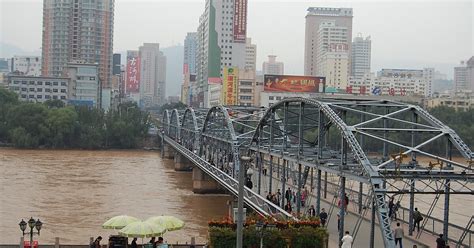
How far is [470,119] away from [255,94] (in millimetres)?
44883

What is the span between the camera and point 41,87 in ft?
479

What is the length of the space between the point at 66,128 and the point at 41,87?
4795cm

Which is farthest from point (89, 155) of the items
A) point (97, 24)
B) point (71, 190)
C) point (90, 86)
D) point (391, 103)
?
point (97, 24)

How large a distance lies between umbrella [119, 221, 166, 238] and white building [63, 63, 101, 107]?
12615 cm

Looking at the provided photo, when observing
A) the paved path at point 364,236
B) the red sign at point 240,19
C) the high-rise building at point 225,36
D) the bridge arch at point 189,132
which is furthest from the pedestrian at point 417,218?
the red sign at point 240,19

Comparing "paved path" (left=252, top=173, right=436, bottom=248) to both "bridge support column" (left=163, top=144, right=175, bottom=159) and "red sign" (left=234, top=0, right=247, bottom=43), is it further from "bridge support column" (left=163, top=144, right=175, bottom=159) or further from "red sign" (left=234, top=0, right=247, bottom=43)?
"red sign" (left=234, top=0, right=247, bottom=43)

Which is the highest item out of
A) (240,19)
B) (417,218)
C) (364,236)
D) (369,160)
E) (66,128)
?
(240,19)

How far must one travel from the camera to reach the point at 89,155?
92250mm

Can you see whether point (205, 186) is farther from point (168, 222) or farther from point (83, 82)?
point (83, 82)

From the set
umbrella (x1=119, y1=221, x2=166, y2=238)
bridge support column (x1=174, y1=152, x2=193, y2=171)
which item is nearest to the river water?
bridge support column (x1=174, y1=152, x2=193, y2=171)

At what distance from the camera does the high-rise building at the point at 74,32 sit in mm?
176375

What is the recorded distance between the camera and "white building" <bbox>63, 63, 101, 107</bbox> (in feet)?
481

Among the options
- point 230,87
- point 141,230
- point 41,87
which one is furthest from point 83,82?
point 141,230

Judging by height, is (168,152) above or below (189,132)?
below
